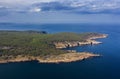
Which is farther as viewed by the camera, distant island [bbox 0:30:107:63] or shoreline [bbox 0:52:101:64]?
distant island [bbox 0:30:107:63]

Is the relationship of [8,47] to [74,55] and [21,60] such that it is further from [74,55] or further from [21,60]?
[74,55]

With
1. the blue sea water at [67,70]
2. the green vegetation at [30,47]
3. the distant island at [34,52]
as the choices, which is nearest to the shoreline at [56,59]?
the distant island at [34,52]

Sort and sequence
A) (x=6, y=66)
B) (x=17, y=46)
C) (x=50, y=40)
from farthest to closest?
(x=50, y=40) → (x=17, y=46) → (x=6, y=66)

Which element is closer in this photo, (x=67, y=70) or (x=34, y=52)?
(x=67, y=70)

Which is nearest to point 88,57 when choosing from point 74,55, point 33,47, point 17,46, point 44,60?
point 74,55

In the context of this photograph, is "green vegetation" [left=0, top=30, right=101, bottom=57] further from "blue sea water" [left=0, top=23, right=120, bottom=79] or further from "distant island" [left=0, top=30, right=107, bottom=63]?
"blue sea water" [left=0, top=23, right=120, bottom=79]

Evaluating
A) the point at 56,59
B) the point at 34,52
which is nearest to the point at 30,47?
the point at 34,52

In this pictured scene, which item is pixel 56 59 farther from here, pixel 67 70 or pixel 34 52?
pixel 67 70

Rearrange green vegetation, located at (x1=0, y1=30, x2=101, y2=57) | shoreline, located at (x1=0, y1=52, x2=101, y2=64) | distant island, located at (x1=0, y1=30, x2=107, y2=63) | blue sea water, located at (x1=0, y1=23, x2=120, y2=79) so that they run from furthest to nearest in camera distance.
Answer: green vegetation, located at (x1=0, y1=30, x2=101, y2=57)
distant island, located at (x1=0, y1=30, x2=107, y2=63)
shoreline, located at (x1=0, y1=52, x2=101, y2=64)
blue sea water, located at (x1=0, y1=23, x2=120, y2=79)

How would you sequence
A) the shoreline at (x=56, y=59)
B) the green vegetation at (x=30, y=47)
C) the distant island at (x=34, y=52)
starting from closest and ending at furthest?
the shoreline at (x=56, y=59), the distant island at (x=34, y=52), the green vegetation at (x=30, y=47)

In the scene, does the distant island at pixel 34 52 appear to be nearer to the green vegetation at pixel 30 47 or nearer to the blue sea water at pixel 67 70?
the green vegetation at pixel 30 47

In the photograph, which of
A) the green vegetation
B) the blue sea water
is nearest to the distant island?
the green vegetation
